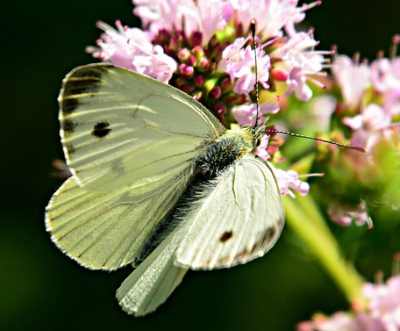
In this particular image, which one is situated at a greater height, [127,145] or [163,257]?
[127,145]

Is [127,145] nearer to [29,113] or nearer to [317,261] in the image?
[317,261]

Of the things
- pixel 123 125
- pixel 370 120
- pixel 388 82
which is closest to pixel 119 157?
pixel 123 125

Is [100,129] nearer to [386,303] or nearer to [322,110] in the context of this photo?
[386,303]

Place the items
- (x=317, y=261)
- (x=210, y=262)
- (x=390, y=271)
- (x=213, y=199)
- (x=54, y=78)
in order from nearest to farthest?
(x=210, y=262) → (x=213, y=199) → (x=317, y=261) → (x=390, y=271) → (x=54, y=78)

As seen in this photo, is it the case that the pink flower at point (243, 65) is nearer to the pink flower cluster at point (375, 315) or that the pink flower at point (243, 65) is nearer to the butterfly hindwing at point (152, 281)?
the butterfly hindwing at point (152, 281)

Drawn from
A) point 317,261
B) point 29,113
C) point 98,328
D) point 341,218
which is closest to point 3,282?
point 98,328
